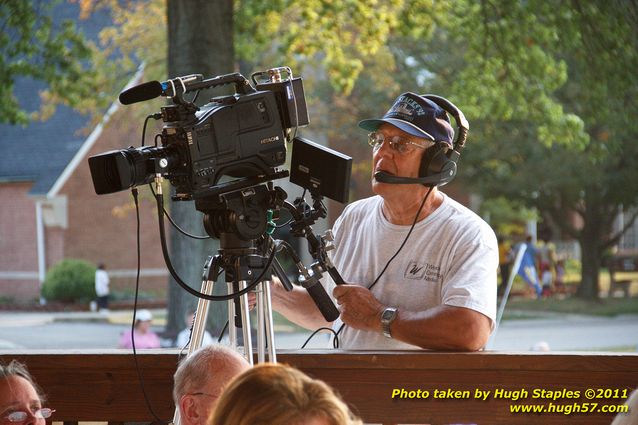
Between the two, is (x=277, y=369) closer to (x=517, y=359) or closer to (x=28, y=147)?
(x=517, y=359)

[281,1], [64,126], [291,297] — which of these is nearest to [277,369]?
[291,297]

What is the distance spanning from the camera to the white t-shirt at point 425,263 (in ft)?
9.73

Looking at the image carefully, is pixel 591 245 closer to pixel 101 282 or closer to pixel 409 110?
pixel 101 282

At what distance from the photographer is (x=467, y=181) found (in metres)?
23.1

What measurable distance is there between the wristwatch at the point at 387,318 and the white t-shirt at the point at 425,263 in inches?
5.7

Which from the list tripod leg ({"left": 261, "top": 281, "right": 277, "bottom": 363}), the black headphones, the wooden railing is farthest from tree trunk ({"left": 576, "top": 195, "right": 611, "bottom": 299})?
tripod leg ({"left": 261, "top": 281, "right": 277, "bottom": 363})

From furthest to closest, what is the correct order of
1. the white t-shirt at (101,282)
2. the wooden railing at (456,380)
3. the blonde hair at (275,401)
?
the white t-shirt at (101,282), the wooden railing at (456,380), the blonde hair at (275,401)

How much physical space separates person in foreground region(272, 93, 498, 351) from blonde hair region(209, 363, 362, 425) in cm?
138

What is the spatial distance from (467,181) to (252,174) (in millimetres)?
20671

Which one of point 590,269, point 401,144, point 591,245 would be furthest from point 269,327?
point 590,269

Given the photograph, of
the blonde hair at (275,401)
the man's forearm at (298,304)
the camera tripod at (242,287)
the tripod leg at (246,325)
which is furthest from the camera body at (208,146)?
the blonde hair at (275,401)

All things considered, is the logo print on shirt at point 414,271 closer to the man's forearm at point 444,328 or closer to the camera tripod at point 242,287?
the man's forearm at point 444,328

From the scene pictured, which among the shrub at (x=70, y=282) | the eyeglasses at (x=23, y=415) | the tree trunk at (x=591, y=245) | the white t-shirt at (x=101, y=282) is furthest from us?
the tree trunk at (x=591, y=245)

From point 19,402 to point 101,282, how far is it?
19.4 metres
